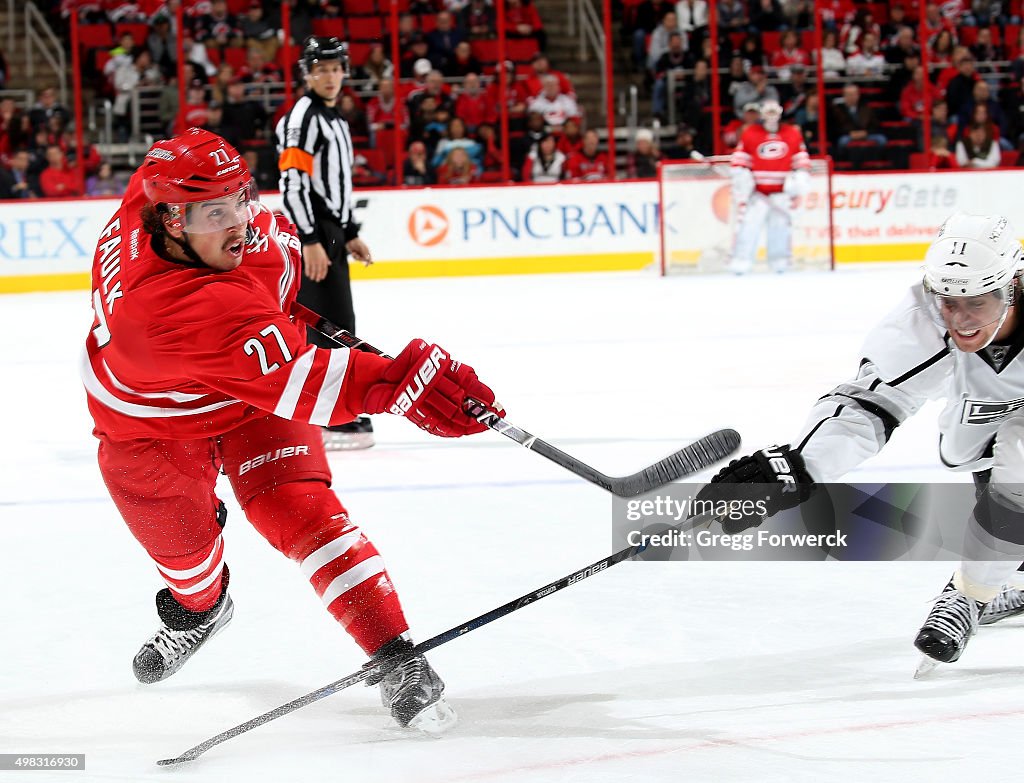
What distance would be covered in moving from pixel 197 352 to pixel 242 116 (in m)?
9.61

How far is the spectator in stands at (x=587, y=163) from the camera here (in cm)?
1131

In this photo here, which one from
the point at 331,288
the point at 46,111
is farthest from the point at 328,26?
the point at 331,288

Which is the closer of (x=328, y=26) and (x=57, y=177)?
(x=57, y=177)

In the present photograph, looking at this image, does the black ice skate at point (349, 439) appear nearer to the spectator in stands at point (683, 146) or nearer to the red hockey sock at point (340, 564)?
the red hockey sock at point (340, 564)

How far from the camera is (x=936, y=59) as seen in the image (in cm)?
1267

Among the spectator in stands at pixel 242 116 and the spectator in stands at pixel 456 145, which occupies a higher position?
the spectator in stands at pixel 242 116

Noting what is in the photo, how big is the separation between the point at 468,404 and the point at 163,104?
10.5 meters

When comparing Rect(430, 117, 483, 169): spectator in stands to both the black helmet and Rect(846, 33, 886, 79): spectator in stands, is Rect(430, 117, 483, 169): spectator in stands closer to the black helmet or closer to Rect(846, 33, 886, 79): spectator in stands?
Rect(846, 33, 886, 79): spectator in stands

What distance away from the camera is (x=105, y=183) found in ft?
35.0

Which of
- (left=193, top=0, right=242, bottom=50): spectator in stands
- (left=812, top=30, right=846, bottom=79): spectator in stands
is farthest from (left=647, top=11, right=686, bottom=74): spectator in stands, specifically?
(left=193, top=0, right=242, bottom=50): spectator in stands

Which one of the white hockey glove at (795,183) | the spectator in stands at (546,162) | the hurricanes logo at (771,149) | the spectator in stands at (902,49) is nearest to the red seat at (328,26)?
the spectator in stands at (546,162)

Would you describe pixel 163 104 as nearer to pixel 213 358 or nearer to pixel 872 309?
pixel 872 309

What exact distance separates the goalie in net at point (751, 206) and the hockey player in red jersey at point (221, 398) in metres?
A: 7.73

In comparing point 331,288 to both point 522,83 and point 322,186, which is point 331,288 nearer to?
point 322,186
